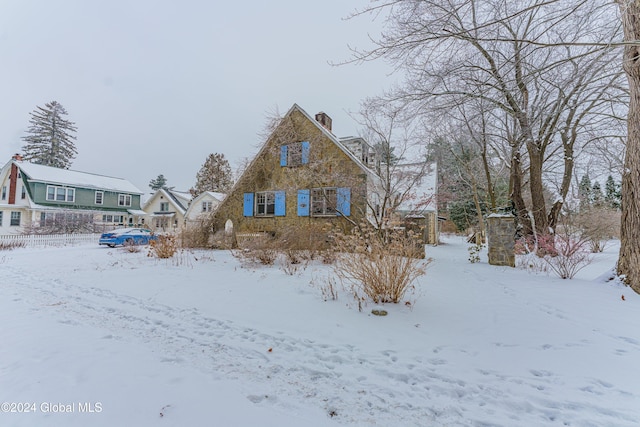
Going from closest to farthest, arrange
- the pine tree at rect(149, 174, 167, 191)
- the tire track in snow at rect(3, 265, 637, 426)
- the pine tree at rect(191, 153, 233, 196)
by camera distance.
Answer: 1. the tire track in snow at rect(3, 265, 637, 426)
2. the pine tree at rect(191, 153, 233, 196)
3. the pine tree at rect(149, 174, 167, 191)

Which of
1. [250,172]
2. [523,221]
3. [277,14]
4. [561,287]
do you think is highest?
[277,14]

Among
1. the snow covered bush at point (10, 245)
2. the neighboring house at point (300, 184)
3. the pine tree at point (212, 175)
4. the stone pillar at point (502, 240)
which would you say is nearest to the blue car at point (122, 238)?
the snow covered bush at point (10, 245)

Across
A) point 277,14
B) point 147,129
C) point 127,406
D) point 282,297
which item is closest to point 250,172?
point 277,14

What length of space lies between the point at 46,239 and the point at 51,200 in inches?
389

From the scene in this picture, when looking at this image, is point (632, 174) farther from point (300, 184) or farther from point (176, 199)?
point (176, 199)

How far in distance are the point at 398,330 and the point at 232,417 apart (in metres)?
2.29

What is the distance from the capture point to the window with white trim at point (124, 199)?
1049 inches

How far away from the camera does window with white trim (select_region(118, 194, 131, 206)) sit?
87.4ft

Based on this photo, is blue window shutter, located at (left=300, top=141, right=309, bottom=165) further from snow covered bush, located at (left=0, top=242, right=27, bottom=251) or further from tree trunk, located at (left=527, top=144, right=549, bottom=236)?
snow covered bush, located at (left=0, top=242, right=27, bottom=251)

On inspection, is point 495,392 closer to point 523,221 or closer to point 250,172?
point 523,221

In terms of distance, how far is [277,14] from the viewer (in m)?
8.89

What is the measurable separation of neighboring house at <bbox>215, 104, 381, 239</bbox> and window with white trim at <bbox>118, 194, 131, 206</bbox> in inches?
779

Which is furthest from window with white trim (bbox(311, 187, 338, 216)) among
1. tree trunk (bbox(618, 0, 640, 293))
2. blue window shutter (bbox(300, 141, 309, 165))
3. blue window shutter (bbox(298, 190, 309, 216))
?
tree trunk (bbox(618, 0, 640, 293))

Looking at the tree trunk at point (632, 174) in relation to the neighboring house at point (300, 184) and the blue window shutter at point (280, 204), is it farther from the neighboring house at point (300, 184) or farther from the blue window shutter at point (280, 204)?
the blue window shutter at point (280, 204)
